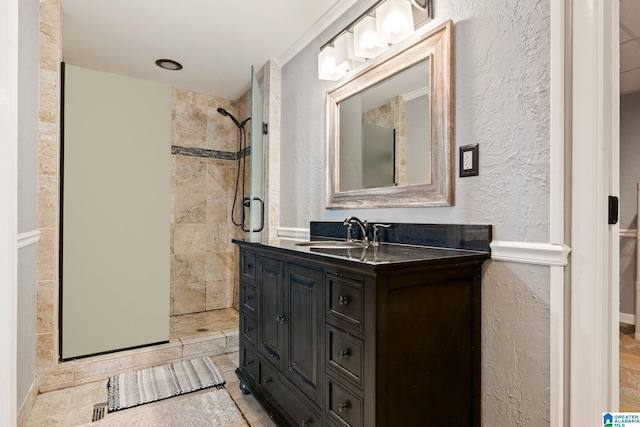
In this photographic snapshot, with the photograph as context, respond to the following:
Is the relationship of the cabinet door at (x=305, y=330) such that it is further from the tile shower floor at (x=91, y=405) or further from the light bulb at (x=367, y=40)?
the light bulb at (x=367, y=40)

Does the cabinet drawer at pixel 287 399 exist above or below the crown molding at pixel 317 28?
below

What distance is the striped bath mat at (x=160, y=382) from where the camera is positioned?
2031 millimetres

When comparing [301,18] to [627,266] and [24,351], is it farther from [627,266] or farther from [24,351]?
[627,266]

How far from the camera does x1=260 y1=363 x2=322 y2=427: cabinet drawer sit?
1.40 metres

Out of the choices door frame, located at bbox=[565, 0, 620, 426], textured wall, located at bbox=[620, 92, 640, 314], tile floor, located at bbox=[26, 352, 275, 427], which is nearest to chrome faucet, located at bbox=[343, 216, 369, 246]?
door frame, located at bbox=[565, 0, 620, 426]

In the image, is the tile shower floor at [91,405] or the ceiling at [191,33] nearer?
the tile shower floor at [91,405]

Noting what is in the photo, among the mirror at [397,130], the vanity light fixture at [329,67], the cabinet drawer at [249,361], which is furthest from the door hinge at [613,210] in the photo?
the cabinet drawer at [249,361]

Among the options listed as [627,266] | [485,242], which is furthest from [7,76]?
[627,266]

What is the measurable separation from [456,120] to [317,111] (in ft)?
3.76

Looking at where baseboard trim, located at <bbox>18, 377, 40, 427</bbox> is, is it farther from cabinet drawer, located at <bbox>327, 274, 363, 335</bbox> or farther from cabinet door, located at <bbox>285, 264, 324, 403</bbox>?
cabinet drawer, located at <bbox>327, 274, 363, 335</bbox>

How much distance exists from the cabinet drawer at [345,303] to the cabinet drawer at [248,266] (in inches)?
29.7

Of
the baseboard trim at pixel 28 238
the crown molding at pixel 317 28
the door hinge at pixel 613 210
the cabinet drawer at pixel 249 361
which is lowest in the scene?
the cabinet drawer at pixel 249 361

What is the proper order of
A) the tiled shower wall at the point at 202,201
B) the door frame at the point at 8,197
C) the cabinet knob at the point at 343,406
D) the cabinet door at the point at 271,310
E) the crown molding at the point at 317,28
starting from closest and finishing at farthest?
the cabinet knob at the point at 343,406 < the door frame at the point at 8,197 < the cabinet door at the point at 271,310 < the crown molding at the point at 317,28 < the tiled shower wall at the point at 202,201

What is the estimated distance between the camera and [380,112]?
6.16 feet
